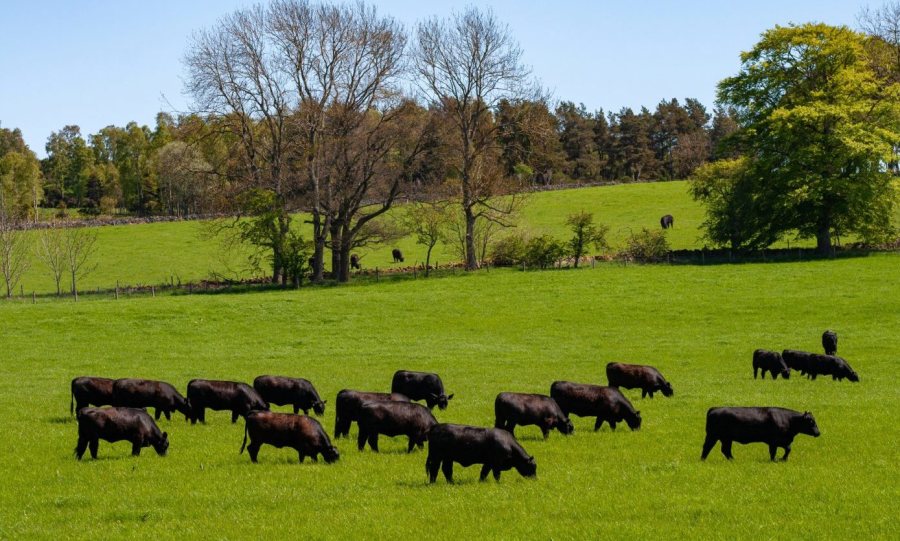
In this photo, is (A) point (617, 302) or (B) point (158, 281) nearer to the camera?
(A) point (617, 302)

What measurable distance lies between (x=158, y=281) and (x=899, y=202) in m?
51.9

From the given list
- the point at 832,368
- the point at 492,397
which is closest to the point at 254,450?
the point at 492,397

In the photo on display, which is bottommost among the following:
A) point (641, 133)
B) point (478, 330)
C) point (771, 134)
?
point (478, 330)

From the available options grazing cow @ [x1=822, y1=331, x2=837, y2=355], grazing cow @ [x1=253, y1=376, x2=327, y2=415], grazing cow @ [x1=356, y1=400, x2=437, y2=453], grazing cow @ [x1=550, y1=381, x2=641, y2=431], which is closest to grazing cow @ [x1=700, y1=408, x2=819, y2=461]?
grazing cow @ [x1=550, y1=381, x2=641, y2=431]

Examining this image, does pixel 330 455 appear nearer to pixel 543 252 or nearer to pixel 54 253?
pixel 543 252

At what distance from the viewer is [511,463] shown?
606 inches

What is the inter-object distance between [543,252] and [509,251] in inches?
114

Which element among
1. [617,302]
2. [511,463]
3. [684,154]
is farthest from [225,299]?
[684,154]

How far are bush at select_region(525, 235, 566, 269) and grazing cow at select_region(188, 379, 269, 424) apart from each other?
41583 mm

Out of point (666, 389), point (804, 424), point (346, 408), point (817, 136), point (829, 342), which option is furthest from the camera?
point (817, 136)

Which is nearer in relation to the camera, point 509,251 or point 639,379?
point 639,379

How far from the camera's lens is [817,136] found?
193 ft

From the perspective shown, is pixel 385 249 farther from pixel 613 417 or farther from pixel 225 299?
pixel 613 417

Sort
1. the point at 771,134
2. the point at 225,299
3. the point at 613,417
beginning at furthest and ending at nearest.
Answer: the point at 771,134, the point at 225,299, the point at 613,417
